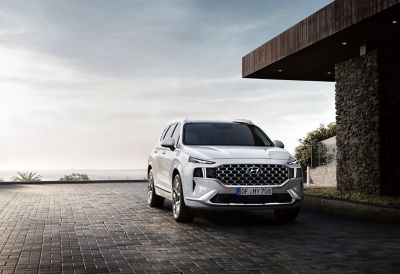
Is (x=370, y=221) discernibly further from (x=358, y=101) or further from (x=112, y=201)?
(x=112, y=201)

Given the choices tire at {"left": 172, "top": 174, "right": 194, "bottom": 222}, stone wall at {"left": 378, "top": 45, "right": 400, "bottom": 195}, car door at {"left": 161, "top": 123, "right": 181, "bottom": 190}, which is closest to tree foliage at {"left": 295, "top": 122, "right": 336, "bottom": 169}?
stone wall at {"left": 378, "top": 45, "right": 400, "bottom": 195}

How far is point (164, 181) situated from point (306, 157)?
51.5 ft

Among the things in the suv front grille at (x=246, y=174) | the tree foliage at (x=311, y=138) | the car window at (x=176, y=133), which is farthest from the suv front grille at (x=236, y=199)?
the tree foliage at (x=311, y=138)

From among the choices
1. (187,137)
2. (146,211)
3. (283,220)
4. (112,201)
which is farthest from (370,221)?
(112,201)

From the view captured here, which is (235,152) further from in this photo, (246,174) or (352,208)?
(352,208)

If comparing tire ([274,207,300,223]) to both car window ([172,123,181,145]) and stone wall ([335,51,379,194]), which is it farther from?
stone wall ([335,51,379,194])

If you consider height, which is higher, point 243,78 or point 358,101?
point 243,78

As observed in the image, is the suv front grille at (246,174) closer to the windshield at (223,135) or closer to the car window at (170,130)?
the windshield at (223,135)

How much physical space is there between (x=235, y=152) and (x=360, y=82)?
6.85 m

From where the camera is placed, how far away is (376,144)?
50.4 feet

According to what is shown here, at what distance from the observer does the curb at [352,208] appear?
11.2 meters

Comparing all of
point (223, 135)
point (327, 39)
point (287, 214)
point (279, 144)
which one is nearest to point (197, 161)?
point (223, 135)

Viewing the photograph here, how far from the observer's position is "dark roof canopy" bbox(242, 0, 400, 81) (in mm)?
13062

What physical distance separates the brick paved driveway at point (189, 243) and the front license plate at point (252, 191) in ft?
1.95
